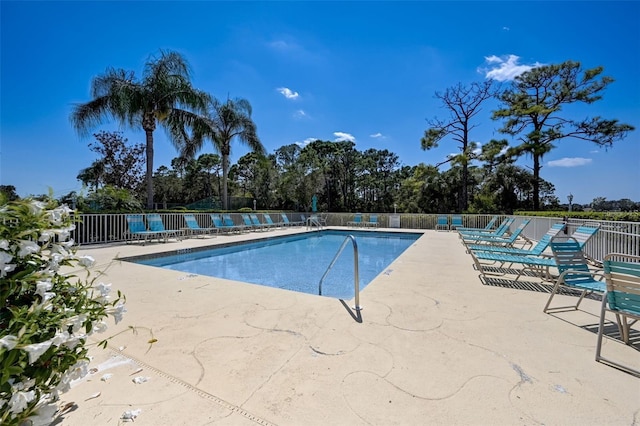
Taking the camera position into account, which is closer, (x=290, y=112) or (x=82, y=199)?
(x=82, y=199)

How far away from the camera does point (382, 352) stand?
2348mm

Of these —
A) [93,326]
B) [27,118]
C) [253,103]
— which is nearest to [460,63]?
[253,103]

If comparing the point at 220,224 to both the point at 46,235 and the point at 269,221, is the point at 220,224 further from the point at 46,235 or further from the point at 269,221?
the point at 46,235

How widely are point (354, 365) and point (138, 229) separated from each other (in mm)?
9542

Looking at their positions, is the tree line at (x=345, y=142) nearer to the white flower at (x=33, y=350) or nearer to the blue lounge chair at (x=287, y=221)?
the blue lounge chair at (x=287, y=221)

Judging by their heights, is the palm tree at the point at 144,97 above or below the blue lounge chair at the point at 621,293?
above

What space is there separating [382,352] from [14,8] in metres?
11.1

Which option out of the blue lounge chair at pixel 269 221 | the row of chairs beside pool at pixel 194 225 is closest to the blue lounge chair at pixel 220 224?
the row of chairs beside pool at pixel 194 225

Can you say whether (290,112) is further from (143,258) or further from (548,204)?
(548,204)

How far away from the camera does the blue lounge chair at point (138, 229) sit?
9.15 metres

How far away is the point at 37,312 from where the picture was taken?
1.07 m

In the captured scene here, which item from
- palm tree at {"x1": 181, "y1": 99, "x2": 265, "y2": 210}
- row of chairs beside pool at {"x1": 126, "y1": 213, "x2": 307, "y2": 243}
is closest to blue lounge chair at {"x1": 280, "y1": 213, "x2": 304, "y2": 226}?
row of chairs beside pool at {"x1": 126, "y1": 213, "x2": 307, "y2": 243}

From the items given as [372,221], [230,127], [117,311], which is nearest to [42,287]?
[117,311]

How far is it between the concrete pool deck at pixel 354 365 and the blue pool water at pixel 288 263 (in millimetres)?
2075
